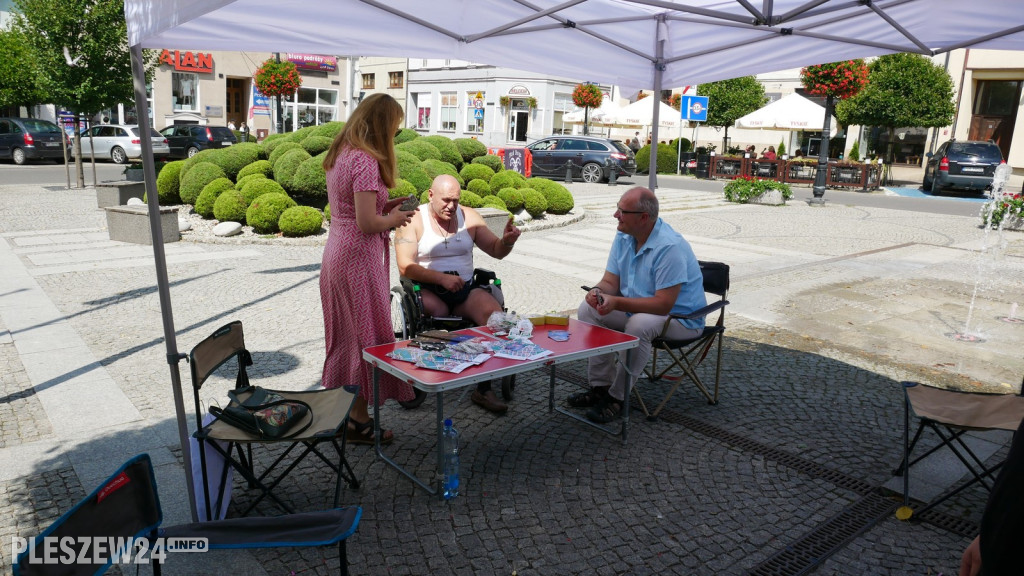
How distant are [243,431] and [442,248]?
2.06 meters

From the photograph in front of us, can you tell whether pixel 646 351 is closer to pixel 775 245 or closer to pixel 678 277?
pixel 678 277

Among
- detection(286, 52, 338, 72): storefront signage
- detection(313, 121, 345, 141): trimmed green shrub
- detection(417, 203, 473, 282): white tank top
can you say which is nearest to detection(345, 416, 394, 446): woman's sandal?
detection(417, 203, 473, 282): white tank top

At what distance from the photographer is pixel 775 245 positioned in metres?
11.6

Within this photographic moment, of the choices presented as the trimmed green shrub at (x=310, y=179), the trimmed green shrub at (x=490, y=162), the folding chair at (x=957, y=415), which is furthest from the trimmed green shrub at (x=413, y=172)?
the folding chair at (x=957, y=415)

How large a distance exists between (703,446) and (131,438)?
129 inches

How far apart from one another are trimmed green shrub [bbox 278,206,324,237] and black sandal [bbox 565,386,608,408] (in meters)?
6.97

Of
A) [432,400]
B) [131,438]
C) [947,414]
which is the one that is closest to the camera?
[947,414]

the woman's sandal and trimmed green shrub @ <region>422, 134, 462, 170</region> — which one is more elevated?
trimmed green shrub @ <region>422, 134, 462, 170</region>

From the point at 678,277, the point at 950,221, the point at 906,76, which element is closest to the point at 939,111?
the point at 906,76

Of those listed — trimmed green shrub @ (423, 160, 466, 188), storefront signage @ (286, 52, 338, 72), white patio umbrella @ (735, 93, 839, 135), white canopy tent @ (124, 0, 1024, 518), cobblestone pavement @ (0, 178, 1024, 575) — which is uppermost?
storefront signage @ (286, 52, 338, 72)

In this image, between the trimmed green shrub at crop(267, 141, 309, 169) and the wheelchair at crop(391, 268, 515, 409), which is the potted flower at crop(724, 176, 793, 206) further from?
the wheelchair at crop(391, 268, 515, 409)

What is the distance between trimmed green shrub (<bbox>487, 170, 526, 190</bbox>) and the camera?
13719mm

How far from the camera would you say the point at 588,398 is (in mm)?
4727

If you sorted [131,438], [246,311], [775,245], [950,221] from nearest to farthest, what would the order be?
[131,438] < [246,311] < [775,245] < [950,221]
